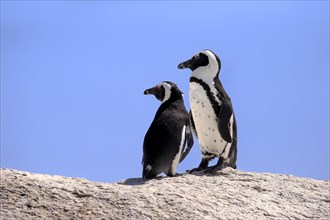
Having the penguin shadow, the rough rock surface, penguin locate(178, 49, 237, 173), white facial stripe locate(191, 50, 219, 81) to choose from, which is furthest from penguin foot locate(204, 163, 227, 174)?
white facial stripe locate(191, 50, 219, 81)

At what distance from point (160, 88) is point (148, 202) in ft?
8.38

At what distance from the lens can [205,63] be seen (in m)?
8.13

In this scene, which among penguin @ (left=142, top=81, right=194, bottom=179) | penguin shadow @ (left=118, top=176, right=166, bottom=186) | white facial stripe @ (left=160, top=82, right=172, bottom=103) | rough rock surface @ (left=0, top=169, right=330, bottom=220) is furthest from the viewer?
white facial stripe @ (left=160, top=82, right=172, bottom=103)

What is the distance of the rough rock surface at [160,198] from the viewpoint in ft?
17.4

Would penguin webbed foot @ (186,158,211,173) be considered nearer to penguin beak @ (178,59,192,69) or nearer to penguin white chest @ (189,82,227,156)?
penguin white chest @ (189,82,227,156)

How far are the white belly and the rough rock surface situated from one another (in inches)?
23.1

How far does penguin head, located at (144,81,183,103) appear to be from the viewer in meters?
7.89

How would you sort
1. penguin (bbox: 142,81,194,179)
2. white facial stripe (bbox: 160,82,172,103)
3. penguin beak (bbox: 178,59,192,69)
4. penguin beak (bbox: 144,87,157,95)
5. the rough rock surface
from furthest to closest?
1. penguin beak (bbox: 178,59,192,69)
2. penguin beak (bbox: 144,87,157,95)
3. white facial stripe (bbox: 160,82,172,103)
4. penguin (bbox: 142,81,194,179)
5. the rough rock surface

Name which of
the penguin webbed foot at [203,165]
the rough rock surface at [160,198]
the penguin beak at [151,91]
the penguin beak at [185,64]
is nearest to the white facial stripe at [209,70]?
the penguin beak at [185,64]

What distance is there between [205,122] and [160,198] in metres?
2.15

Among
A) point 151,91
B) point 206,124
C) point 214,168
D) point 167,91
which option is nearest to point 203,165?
point 214,168

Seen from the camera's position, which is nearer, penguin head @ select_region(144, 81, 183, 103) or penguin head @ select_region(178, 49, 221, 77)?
penguin head @ select_region(144, 81, 183, 103)

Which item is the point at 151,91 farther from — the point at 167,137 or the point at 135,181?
the point at 135,181

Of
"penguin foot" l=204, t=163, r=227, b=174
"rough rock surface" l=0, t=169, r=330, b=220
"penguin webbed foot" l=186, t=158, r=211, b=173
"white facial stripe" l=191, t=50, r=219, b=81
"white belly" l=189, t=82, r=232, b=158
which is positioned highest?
"white facial stripe" l=191, t=50, r=219, b=81
